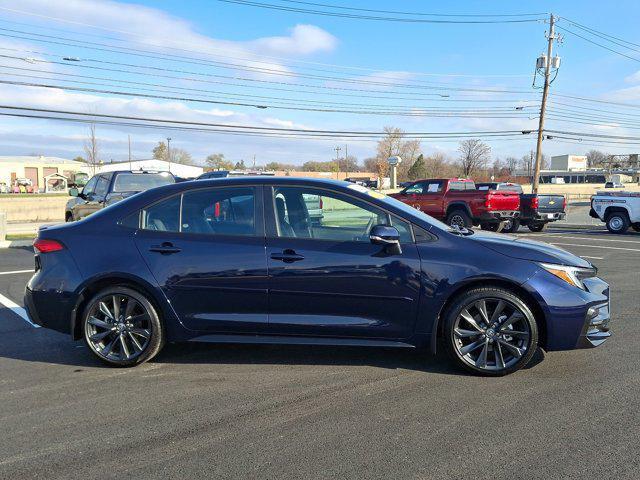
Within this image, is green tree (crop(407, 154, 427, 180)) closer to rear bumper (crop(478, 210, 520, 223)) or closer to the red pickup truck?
the red pickup truck

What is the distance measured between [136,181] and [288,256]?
8.38 meters

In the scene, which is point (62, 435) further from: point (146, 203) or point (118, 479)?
point (146, 203)

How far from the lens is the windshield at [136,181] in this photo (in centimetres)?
1131

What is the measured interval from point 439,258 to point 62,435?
298 cm

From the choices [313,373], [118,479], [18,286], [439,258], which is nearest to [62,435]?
[118,479]

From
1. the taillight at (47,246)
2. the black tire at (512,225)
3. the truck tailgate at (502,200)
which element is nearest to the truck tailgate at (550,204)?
the black tire at (512,225)

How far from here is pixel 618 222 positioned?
1864 centimetres

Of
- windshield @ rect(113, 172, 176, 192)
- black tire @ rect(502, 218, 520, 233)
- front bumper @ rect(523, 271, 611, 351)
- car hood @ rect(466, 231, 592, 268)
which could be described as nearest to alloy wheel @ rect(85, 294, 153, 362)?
car hood @ rect(466, 231, 592, 268)

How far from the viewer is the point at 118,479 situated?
2826 mm

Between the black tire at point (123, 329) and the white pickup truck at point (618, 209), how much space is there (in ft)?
60.5

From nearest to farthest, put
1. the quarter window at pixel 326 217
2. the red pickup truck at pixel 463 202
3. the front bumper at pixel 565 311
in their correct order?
the front bumper at pixel 565 311 → the quarter window at pixel 326 217 → the red pickup truck at pixel 463 202

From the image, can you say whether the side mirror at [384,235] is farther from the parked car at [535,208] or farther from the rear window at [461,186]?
the parked car at [535,208]

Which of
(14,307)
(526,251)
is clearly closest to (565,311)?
(526,251)

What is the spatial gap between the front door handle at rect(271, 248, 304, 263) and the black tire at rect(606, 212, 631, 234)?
18.1 m
